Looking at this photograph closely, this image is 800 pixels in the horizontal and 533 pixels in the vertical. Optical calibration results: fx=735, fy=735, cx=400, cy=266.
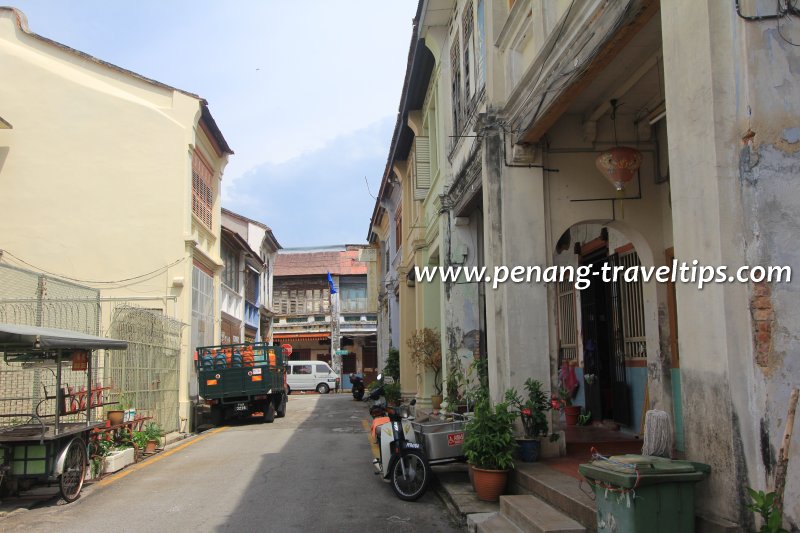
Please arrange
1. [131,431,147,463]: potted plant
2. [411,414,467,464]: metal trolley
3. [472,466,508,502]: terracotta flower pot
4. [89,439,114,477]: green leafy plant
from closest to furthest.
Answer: [472,466,508,502]: terracotta flower pot < [411,414,467,464]: metal trolley < [89,439,114,477]: green leafy plant < [131,431,147,463]: potted plant

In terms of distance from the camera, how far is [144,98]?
19.8 meters

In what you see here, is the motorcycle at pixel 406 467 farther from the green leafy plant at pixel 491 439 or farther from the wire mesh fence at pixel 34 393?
the wire mesh fence at pixel 34 393

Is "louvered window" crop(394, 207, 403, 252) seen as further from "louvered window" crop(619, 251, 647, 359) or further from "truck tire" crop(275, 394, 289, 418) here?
"louvered window" crop(619, 251, 647, 359)

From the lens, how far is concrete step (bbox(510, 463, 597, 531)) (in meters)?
6.30

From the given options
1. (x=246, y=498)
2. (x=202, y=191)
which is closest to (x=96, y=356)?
(x=246, y=498)

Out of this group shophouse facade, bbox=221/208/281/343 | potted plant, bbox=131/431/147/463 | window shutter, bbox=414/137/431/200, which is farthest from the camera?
shophouse facade, bbox=221/208/281/343

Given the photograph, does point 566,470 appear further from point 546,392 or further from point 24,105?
point 24,105

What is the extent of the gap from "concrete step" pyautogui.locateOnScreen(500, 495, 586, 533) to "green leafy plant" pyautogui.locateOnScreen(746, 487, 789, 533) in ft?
6.81

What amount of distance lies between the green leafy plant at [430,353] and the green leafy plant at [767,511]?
40.2 feet

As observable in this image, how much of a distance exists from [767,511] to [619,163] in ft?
17.3

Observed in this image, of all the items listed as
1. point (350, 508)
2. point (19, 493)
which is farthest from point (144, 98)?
point (350, 508)

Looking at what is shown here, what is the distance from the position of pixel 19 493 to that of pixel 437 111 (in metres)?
10.5

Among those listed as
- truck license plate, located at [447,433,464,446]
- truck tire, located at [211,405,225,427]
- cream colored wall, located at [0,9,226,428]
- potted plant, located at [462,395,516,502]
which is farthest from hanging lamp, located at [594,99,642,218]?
truck tire, located at [211,405,225,427]

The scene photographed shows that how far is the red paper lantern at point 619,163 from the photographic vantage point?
8.65 metres
